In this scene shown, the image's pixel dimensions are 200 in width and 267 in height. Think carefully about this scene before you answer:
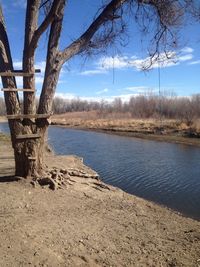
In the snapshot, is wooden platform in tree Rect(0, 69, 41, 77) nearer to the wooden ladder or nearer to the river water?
the wooden ladder

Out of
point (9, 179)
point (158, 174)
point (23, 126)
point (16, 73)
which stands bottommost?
point (158, 174)

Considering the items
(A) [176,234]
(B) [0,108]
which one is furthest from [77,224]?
(B) [0,108]

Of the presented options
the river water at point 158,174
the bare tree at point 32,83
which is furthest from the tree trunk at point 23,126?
the river water at point 158,174

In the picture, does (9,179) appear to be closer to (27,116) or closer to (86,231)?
(27,116)

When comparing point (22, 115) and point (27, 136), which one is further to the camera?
point (27, 136)

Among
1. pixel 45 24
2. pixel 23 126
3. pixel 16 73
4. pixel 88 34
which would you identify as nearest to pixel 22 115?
pixel 23 126

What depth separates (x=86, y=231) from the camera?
23.5ft

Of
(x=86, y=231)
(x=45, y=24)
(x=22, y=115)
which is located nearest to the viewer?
(x=86, y=231)

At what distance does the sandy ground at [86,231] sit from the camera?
20.0ft

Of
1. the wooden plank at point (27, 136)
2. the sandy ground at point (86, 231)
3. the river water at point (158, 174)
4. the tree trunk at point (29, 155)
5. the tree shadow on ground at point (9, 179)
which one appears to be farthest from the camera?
the river water at point (158, 174)

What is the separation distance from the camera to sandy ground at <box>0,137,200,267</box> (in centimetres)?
609

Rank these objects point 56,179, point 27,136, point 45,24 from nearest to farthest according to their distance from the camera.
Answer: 1. point 45,24
2. point 27,136
3. point 56,179

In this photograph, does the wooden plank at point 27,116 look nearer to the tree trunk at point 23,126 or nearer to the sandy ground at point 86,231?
the tree trunk at point 23,126

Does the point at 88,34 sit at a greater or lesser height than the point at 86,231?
greater
